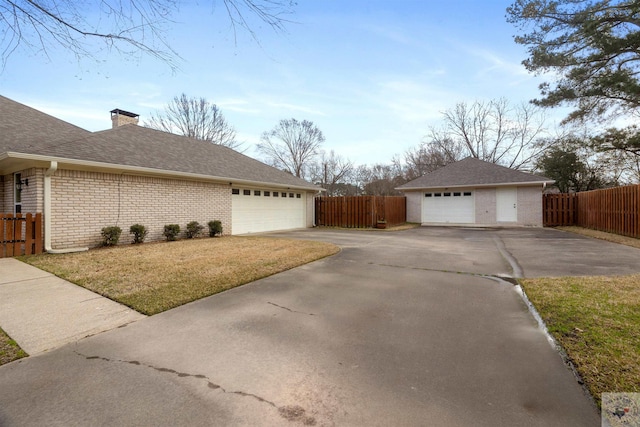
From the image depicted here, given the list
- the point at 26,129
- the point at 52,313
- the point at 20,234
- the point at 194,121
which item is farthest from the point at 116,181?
the point at 194,121

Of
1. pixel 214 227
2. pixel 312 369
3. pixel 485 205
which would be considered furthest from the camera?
pixel 485 205

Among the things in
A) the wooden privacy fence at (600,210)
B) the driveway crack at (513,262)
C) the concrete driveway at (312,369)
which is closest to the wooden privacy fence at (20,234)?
the concrete driveway at (312,369)

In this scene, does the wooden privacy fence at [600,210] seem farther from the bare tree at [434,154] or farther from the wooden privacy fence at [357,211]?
the bare tree at [434,154]

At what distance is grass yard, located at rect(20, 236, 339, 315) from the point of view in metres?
4.10

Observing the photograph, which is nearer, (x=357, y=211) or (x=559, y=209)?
(x=559, y=209)

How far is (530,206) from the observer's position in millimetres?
17297

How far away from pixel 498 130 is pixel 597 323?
33.8 meters

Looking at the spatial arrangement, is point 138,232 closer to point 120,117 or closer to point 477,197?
point 120,117

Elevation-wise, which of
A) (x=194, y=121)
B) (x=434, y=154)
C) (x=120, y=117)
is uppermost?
(x=194, y=121)

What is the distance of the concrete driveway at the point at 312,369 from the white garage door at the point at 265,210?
9.40m

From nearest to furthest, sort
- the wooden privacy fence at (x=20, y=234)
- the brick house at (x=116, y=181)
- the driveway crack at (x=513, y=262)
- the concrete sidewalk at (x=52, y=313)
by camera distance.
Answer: the concrete sidewalk at (x=52, y=313), the driveway crack at (x=513, y=262), the wooden privacy fence at (x=20, y=234), the brick house at (x=116, y=181)

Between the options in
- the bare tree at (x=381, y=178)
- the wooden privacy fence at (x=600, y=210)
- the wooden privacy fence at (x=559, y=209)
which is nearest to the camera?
the wooden privacy fence at (x=600, y=210)

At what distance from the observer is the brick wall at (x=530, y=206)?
1708 centimetres

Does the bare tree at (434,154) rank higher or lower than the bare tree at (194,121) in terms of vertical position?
lower
